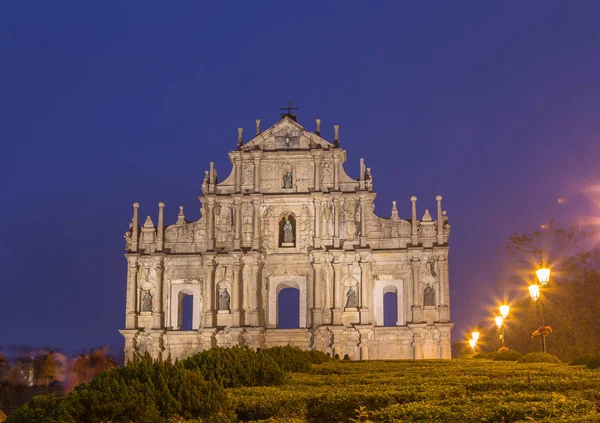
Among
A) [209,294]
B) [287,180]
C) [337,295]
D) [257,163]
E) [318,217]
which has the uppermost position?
[257,163]

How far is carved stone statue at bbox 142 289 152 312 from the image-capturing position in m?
50.3

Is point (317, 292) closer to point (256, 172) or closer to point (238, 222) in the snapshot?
point (238, 222)

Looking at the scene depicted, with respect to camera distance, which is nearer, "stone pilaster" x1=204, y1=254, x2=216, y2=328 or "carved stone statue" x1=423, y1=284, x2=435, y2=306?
"carved stone statue" x1=423, y1=284, x2=435, y2=306

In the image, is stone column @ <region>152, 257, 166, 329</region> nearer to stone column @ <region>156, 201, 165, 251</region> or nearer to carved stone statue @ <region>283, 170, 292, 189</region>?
stone column @ <region>156, 201, 165, 251</region>

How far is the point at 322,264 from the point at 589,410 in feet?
129

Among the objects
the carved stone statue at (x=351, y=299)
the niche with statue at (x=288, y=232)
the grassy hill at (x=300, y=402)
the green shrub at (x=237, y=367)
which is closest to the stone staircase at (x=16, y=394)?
the niche with statue at (x=288, y=232)

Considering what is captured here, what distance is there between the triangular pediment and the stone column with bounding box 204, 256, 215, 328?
7.45 metres


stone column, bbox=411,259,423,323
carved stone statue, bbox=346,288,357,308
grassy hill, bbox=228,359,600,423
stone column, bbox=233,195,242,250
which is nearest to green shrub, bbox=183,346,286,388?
grassy hill, bbox=228,359,600,423

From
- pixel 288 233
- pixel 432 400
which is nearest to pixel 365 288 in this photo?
pixel 288 233

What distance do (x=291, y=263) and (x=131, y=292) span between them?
991 cm

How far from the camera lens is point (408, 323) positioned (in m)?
48.4

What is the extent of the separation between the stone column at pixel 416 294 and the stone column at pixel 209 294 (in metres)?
12.0

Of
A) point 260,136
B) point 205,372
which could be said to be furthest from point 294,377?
point 260,136

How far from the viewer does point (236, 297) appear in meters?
49.4
